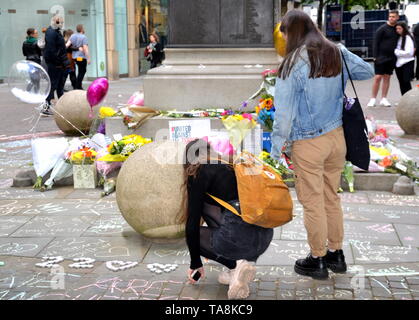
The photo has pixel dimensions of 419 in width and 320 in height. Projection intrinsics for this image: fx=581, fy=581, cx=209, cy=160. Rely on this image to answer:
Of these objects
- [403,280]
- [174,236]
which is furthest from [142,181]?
[403,280]

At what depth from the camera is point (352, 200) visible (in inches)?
243

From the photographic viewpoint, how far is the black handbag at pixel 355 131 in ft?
13.3

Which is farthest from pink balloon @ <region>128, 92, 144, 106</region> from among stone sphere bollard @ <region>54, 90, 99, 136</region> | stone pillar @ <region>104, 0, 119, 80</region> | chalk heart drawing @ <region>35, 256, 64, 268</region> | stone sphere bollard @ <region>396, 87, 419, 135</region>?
stone pillar @ <region>104, 0, 119, 80</region>

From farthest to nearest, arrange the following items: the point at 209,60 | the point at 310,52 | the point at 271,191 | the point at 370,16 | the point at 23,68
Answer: the point at 370,16, the point at 209,60, the point at 23,68, the point at 310,52, the point at 271,191

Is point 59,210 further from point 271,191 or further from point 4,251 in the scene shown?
point 271,191

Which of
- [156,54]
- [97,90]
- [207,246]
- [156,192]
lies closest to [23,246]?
[156,192]

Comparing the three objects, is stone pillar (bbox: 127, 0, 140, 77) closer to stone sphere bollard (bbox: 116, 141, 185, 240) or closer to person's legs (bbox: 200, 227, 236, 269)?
stone sphere bollard (bbox: 116, 141, 185, 240)

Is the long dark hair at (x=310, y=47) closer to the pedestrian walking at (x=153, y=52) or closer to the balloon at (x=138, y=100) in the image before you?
the balloon at (x=138, y=100)

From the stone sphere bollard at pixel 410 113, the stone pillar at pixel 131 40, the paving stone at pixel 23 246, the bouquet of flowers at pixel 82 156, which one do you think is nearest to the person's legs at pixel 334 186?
the paving stone at pixel 23 246

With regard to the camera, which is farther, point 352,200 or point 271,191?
point 352,200

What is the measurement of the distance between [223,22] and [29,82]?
115 inches

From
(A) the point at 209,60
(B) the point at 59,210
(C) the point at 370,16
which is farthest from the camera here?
(C) the point at 370,16

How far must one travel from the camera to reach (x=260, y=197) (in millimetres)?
3631

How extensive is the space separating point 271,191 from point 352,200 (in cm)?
277
